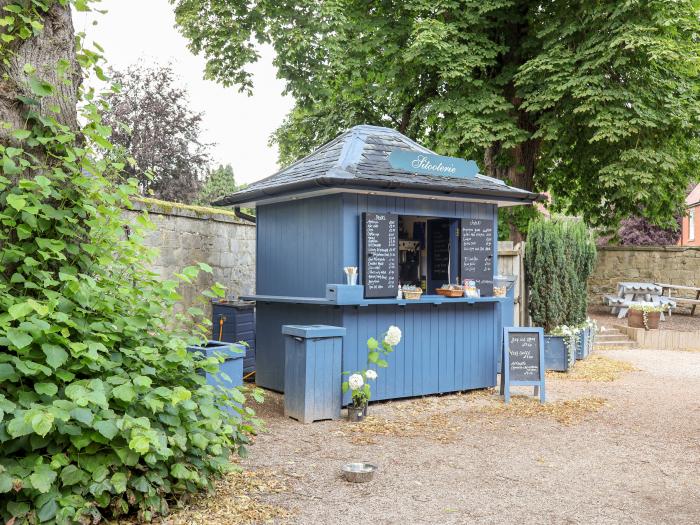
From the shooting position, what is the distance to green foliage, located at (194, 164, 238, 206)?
79.7ft

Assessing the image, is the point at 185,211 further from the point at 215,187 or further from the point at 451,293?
the point at 215,187

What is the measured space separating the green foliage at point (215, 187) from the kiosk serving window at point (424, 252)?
3237 millimetres

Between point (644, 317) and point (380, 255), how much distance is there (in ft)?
29.8

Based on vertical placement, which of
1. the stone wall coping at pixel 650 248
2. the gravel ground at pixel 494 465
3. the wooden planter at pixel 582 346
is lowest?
the gravel ground at pixel 494 465

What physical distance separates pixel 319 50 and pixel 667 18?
6.74m

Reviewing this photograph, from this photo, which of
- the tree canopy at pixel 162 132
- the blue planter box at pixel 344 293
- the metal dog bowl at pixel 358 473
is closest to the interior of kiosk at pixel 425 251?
the blue planter box at pixel 344 293

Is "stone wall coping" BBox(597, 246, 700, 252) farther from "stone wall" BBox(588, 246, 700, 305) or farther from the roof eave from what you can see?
the roof eave

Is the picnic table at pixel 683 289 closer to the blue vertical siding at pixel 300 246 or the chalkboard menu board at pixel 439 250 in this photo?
the chalkboard menu board at pixel 439 250

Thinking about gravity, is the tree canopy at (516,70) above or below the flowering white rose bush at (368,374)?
above

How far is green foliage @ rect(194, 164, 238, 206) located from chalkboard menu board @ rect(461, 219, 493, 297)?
4139mm

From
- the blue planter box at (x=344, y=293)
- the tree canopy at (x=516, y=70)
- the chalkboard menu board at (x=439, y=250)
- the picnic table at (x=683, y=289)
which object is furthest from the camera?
the picnic table at (x=683, y=289)

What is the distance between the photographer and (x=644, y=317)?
13.7 m

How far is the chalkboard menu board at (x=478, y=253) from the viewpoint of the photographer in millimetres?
7824

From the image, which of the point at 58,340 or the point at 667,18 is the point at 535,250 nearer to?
the point at 667,18
